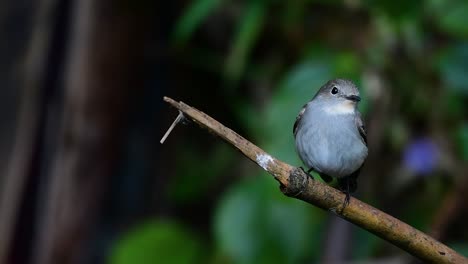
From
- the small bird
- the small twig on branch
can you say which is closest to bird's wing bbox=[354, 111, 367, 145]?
the small bird

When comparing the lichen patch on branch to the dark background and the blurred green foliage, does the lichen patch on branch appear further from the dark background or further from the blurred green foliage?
the dark background

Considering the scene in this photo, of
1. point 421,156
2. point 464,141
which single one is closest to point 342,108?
point 464,141

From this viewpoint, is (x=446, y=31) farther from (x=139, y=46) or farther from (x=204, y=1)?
(x=139, y=46)

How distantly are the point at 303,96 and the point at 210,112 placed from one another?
1338mm

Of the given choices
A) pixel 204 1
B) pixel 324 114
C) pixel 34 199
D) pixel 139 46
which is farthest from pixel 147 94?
pixel 324 114

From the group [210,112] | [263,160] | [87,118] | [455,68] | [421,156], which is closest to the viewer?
[263,160]

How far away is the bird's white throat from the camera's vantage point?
8.87ft

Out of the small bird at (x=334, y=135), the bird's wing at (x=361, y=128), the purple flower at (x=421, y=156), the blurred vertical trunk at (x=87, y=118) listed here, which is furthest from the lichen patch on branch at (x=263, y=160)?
the blurred vertical trunk at (x=87, y=118)

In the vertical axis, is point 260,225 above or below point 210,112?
below

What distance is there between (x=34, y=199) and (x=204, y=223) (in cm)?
105

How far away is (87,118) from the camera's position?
4.16 m

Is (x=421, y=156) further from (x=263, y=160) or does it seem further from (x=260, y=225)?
(x=263, y=160)

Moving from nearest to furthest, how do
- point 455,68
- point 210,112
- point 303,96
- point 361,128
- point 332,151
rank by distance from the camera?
point 332,151, point 361,128, point 303,96, point 455,68, point 210,112

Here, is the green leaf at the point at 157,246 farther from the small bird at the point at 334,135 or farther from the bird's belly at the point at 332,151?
the bird's belly at the point at 332,151
